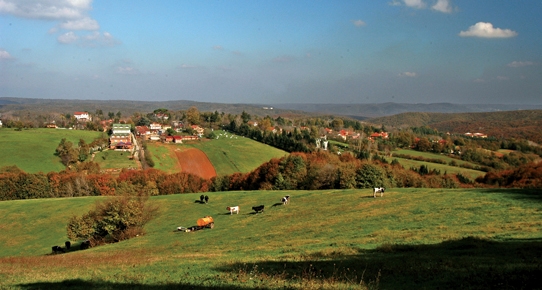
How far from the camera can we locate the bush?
35781 millimetres

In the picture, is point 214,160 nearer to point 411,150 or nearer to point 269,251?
point 411,150

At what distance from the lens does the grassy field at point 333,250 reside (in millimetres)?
12508

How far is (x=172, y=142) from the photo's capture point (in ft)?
495

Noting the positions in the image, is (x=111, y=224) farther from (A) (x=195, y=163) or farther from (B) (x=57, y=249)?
(A) (x=195, y=163)

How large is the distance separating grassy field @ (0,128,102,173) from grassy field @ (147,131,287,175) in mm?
27426

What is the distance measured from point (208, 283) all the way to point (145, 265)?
21.1ft

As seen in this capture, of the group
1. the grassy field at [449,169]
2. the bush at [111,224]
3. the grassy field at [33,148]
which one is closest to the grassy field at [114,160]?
the grassy field at [33,148]

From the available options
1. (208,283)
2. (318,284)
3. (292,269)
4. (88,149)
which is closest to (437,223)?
(292,269)

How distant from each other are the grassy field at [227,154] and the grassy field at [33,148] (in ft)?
90.0

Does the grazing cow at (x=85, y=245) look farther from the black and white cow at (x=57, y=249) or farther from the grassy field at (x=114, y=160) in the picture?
the grassy field at (x=114, y=160)

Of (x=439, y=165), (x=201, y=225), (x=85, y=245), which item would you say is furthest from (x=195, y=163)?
(x=201, y=225)

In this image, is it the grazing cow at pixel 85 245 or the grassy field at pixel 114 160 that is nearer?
the grazing cow at pixel 85 245

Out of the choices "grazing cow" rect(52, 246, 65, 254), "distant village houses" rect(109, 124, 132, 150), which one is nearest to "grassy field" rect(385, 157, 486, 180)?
"grazing cow" rect(52, 246, 65, 254)

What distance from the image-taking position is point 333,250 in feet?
59.2
